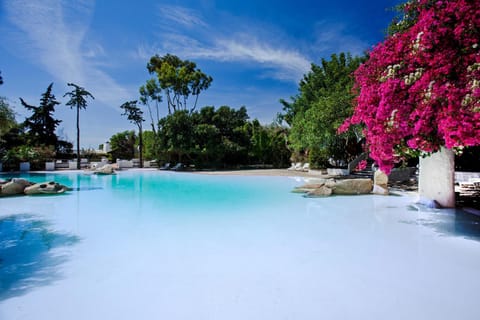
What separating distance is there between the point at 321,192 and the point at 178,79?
83.4 ft

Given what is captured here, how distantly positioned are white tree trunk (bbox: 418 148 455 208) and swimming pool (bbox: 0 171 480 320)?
1.75ft

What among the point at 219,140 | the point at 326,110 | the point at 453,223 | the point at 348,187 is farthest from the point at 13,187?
the point at 219,140

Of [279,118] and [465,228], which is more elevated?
[279,118]

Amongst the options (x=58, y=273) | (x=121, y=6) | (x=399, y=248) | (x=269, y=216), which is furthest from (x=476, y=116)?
(x=121, y=6)

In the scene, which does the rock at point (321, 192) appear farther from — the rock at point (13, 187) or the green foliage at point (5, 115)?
the rock at point (13, 187)

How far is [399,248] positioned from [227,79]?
1169 inches

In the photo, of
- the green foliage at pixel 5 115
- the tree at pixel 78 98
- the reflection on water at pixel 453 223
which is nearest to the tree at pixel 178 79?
the tree at pixel 78 98

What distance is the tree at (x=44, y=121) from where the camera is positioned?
39.1m

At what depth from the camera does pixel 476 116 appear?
13.4 feet

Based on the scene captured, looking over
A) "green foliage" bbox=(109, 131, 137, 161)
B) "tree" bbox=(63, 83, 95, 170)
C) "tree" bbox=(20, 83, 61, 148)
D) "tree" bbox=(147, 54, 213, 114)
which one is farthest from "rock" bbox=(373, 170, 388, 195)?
"tree" bbox=(20, 83, 61, 148)

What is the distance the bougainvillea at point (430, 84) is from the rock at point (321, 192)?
6.08 m

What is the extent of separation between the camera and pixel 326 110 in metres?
14.7

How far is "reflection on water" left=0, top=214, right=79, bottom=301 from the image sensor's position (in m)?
3.88

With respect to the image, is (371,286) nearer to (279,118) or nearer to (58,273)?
(58,273)
